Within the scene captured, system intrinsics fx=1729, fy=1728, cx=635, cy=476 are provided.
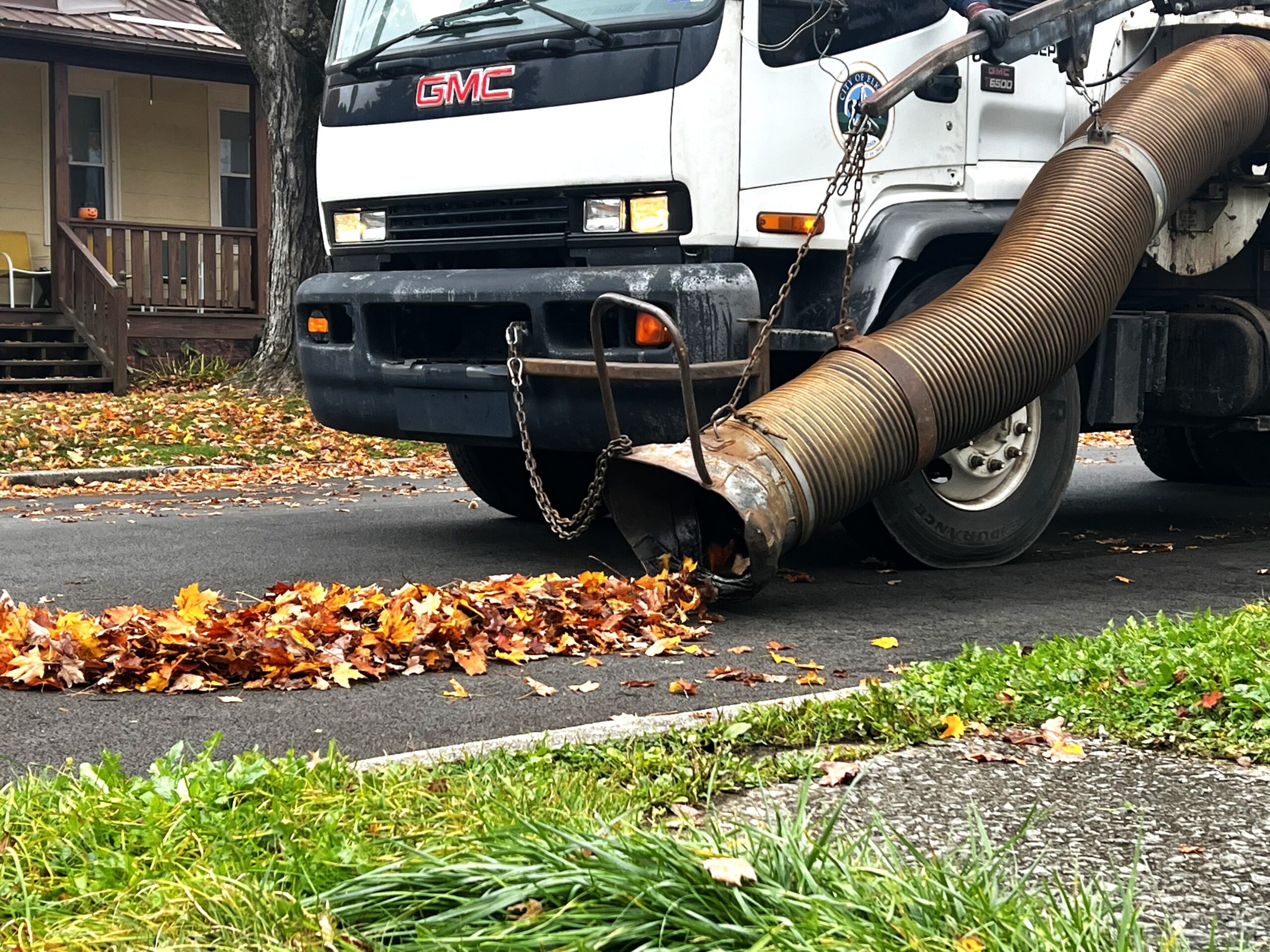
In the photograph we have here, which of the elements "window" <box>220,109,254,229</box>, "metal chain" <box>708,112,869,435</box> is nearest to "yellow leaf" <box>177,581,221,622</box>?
"metal chain" <box>708,112,869,435</box>

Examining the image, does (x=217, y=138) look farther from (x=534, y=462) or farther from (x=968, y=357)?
(x=968, y=357)

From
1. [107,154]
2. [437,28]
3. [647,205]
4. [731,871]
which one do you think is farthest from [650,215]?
[107,154]

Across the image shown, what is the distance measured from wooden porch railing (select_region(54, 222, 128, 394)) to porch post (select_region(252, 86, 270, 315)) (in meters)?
1.89

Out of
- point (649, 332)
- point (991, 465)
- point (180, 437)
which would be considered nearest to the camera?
point (649, 332)

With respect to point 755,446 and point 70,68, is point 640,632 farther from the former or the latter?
point 70,68

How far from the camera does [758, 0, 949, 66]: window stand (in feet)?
21.5

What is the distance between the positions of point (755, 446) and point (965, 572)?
1587 millimetres

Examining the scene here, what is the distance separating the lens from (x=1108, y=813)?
3461 millimetres

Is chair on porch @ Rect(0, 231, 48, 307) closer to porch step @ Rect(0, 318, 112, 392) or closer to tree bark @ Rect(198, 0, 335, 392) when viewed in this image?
porch step @ Rect(0, 318, 112, 392)

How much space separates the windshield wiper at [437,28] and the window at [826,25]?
3.50ft

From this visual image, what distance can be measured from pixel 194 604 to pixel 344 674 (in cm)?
77

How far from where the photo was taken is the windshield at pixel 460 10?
21.5 ft

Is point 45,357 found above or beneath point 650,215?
beneath

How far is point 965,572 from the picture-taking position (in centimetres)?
710
